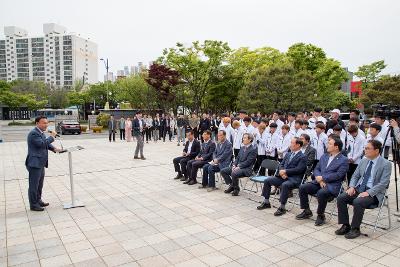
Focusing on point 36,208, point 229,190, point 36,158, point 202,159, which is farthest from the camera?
point 202,159

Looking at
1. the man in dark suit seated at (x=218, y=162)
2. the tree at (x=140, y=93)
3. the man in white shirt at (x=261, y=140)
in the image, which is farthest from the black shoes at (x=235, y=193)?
the tree at (x=140, y=93)

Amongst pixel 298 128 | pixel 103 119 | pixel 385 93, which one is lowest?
pixel 103 119

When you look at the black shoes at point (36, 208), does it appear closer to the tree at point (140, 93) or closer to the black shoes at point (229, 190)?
the black shoes at point (229, 190)

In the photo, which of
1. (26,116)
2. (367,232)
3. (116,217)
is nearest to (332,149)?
(367,232)

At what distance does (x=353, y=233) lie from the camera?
514cm

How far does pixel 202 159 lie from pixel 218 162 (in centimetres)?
73

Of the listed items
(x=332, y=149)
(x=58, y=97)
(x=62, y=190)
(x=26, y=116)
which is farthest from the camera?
(x=26, y=116)

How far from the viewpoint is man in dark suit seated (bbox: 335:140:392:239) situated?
16.7ft

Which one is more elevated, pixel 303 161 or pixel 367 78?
pixel 367 78

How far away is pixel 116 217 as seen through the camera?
251 inches

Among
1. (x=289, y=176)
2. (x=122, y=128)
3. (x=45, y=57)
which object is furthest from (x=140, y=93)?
(x=45, y=57)

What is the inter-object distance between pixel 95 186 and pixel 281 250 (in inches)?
235

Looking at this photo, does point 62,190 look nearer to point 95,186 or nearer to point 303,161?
point 95,186

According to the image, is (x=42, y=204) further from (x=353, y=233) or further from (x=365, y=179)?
(x=365, y=179)
